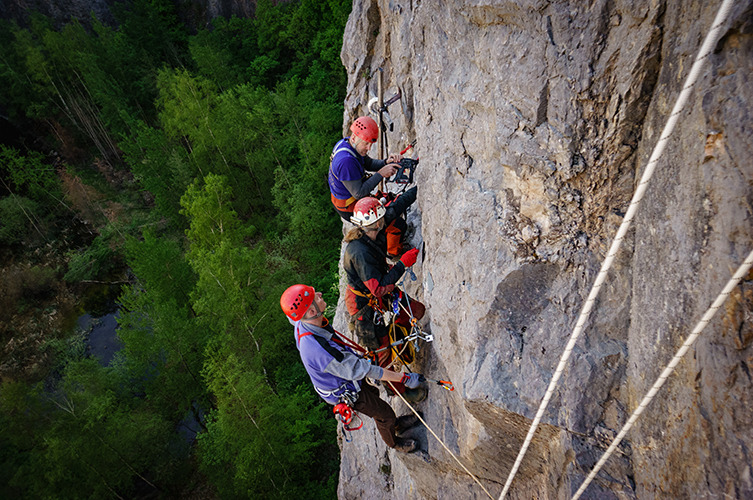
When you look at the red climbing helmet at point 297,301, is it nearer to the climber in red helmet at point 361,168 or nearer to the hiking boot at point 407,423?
the climber in red helmet at point 361,168

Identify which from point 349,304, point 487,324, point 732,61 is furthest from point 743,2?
point 349,304

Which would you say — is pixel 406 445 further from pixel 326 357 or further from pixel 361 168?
pixel 361 168

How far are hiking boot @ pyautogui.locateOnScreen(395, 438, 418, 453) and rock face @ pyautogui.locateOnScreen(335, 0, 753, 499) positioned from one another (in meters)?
0.14

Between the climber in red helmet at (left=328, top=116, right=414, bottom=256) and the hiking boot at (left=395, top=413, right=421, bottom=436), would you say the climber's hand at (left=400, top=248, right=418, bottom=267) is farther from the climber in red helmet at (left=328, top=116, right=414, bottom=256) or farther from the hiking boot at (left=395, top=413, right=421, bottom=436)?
the hiking boot at (left=395, top=413, right=421, bottom=436)

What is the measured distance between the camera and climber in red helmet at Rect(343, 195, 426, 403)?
3.97m

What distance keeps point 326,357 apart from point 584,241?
2.22 meters

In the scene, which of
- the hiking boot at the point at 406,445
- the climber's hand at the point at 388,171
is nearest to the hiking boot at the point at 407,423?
the hiking boot at the point at 406,445

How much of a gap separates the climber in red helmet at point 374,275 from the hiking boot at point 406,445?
446mm

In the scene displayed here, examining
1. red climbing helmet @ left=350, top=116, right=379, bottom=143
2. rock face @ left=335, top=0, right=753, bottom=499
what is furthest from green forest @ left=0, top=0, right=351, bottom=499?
rock face @ left=335, top=0, right=753, bottom=499

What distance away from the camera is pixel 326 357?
3.46 meters

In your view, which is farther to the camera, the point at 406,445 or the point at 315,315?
the point at 406,445

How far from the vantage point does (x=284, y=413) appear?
31.4 ft

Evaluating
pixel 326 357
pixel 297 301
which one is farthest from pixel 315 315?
pixel 326 357

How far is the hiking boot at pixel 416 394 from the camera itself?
13.4 ft
